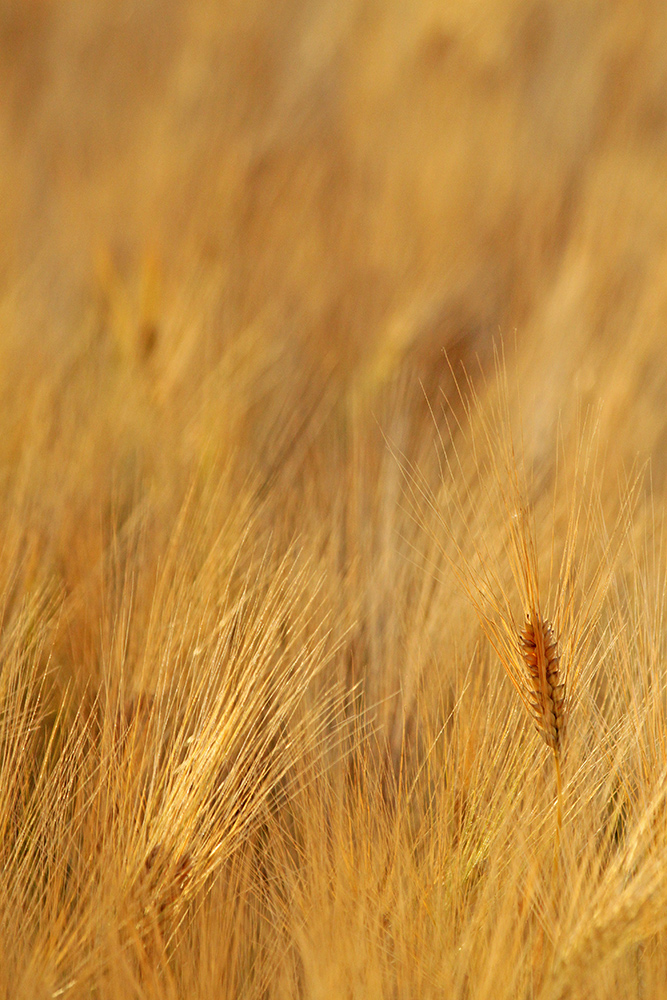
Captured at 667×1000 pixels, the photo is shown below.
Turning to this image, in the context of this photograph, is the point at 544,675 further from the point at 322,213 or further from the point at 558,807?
the point at 322,213

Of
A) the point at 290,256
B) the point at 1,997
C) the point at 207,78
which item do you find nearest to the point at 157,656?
the point at 1,997

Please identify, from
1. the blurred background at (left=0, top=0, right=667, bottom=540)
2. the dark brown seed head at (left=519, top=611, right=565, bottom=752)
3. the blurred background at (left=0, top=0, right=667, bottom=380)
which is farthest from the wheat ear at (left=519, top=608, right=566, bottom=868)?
the blurred background at (left=0, top=0, right=667, bottom=380)

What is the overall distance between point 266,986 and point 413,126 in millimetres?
2010

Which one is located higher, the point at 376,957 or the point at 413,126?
the point at 413,126

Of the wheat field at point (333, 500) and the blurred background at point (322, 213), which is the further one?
the blurred background at point (322, 213)

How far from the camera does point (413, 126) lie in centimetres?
214

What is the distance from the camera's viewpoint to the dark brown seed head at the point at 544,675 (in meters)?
0.62

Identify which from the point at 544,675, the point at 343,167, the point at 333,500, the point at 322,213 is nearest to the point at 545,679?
the point at 544,675

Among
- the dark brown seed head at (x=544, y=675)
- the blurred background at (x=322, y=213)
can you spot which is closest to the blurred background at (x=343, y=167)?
the blurred background at (x=322, y=213)

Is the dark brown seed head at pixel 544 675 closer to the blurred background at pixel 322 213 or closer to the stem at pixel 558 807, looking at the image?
the stem at pixel 558 807

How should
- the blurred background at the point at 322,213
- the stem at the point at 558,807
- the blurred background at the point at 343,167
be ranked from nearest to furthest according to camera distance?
1. the stem at the point at 558,807
2. the blurred background at the point at 322,213
3. the blurred background at the point at 343,167

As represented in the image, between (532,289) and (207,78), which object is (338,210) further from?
(207,78)

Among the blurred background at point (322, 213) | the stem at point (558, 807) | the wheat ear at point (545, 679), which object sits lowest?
the stem at point (558, 807)

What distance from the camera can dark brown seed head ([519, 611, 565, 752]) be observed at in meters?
0.62
